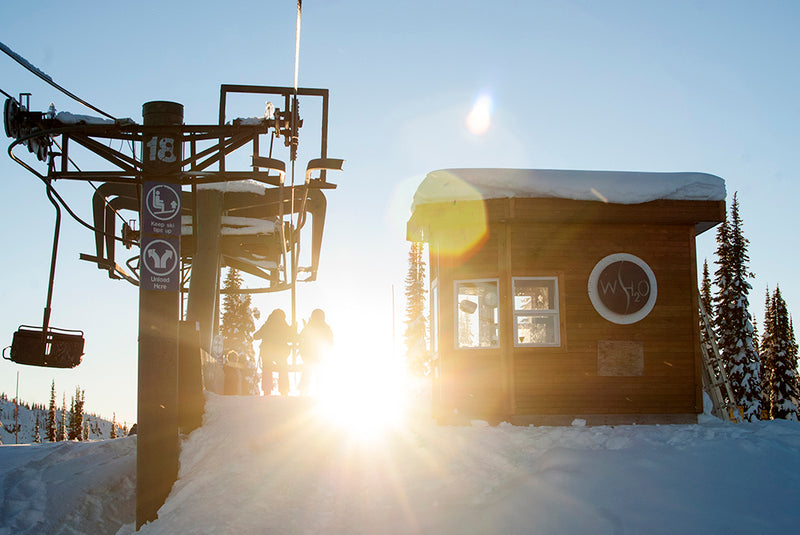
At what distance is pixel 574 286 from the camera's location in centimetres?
1241

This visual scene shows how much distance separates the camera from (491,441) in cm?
1034

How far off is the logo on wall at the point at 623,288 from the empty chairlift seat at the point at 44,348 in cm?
848

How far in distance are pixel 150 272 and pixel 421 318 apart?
47.5 meters

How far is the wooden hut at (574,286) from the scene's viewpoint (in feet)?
40.0

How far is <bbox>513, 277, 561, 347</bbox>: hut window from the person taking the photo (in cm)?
1234

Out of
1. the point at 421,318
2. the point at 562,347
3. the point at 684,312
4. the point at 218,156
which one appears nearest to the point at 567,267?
the point at 562,347

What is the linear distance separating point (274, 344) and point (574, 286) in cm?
Result: 668

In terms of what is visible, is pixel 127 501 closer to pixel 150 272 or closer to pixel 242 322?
pixel 150 272

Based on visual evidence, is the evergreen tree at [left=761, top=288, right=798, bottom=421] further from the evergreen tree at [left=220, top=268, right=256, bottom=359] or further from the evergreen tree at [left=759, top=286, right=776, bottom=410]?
the evergreen tree at [left=220, top=268, right=256, bottom=359]

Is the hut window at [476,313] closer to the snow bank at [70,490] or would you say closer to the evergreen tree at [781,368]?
the snow bank at [70,490]

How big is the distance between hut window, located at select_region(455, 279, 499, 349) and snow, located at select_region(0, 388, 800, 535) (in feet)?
5.41

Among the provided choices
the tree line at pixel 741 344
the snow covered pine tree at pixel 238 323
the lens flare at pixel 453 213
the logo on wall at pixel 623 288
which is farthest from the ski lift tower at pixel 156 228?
the snow covered pine tree at pixel 238 323

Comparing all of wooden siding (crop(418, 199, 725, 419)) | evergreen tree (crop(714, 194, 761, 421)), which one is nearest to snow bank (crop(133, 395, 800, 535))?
wooden siding (crop(418, 199, 725, 419))

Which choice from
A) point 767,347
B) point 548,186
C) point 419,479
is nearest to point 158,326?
point 419,479
